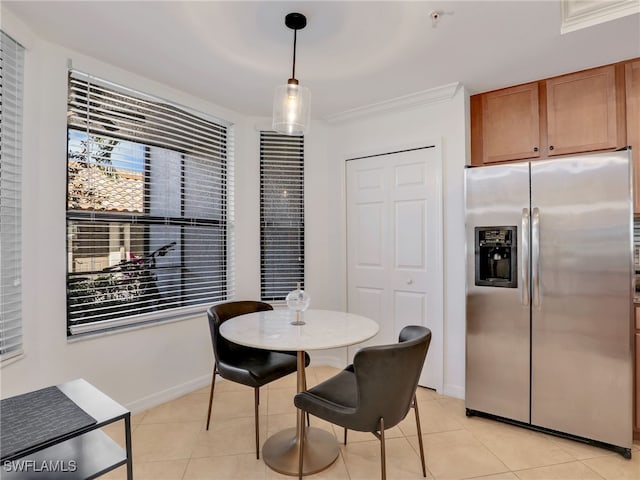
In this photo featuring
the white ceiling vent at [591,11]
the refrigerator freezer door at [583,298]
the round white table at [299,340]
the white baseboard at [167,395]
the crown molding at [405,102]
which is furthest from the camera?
the crown molding at [405,102]

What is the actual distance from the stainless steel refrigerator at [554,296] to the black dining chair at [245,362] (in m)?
1.31

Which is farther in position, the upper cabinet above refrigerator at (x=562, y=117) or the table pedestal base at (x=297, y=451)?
the upper cabinet above refrigerator at (x=562, y=117)

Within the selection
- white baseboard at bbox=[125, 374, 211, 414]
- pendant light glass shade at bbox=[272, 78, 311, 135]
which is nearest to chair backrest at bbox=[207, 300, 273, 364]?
white baseboard at bbox=[125, 374, 211, 414]

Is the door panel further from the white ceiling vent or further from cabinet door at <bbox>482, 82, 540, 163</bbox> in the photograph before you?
the white ceiling vent

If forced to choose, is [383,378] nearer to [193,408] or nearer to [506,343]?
[506,343]

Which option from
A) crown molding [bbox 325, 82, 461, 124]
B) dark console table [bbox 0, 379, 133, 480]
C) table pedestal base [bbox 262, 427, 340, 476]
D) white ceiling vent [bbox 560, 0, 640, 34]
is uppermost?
white ceiling vent [bbox 560, 0, 640, 34]

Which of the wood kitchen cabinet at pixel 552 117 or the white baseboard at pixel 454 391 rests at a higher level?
the wood kitchen cabinet at pixel 552 117

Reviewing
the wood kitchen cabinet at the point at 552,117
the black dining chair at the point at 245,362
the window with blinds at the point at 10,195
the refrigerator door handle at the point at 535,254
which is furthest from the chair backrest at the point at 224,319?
the wood kitchen cabinet at the point at 552,117

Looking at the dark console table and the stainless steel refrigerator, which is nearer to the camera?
the dark console table

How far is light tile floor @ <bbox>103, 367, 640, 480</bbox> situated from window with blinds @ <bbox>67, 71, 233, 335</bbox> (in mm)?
830

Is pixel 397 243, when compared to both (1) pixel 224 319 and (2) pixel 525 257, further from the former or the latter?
(1) pixel 224 319

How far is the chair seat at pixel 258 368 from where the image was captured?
2131mm

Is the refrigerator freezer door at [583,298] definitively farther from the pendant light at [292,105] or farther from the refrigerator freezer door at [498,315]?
the pendant light at [292,105]

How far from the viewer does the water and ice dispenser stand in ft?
7.80
